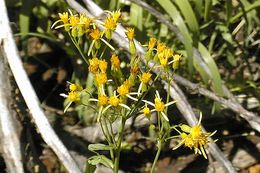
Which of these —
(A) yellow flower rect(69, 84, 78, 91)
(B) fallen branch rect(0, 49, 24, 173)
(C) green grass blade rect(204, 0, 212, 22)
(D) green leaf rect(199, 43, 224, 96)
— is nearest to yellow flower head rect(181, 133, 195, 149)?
(A) yellow flower rect(69, 84, 78, 91)

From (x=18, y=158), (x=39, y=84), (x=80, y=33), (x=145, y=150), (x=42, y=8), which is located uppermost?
(x=80, y=33)

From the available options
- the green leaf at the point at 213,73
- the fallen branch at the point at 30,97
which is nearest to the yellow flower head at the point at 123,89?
Result: the fallen branch at the point at 30,97

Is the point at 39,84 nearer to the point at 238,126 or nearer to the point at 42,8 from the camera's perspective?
the point at 42,8

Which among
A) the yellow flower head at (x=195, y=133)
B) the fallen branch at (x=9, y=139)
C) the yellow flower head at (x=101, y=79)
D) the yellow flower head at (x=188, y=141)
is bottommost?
the fallen branch at (x=9, y=139)

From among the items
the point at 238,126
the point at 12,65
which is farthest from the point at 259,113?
the point at 12,65

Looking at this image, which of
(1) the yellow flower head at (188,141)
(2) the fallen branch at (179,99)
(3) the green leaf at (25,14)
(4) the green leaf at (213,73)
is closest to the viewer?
(1) the yellow flower head at (188,141)

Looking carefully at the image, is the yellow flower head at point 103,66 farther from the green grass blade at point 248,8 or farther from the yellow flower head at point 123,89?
the green grass blade at point 248,8
